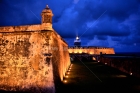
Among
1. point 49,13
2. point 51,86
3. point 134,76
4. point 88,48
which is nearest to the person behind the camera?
point 51,86

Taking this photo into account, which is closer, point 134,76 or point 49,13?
point 49,13

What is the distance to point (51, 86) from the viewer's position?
10945 millimetres

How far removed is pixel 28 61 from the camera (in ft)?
38.7

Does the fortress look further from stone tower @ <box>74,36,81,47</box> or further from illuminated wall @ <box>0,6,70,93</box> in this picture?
stone tower @ <box>74,36,81,47</box>

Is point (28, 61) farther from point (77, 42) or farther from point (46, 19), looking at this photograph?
point (77, 42)

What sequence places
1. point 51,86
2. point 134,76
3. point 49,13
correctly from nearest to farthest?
point 51,86
point 49,13
point 134,76

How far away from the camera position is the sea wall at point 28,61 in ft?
36.7

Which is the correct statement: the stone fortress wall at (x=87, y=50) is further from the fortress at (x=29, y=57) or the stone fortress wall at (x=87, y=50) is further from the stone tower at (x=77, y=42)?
the fortress at (x=29, y=57)

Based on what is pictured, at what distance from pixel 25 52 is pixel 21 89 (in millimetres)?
2896

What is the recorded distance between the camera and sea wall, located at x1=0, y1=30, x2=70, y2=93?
11172 millimetres

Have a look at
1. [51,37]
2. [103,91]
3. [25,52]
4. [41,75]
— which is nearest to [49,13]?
[51,37]

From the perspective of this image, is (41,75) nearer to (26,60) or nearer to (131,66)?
(26,60)

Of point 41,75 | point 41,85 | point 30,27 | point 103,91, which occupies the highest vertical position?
point 30,27

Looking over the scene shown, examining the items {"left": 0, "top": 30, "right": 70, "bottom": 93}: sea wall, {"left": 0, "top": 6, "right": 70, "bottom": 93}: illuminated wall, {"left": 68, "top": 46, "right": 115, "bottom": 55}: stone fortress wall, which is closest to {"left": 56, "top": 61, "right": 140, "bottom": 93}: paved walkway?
{"left": 0, "top": 30, "right": 70, "bottom": 93}: sea wall
